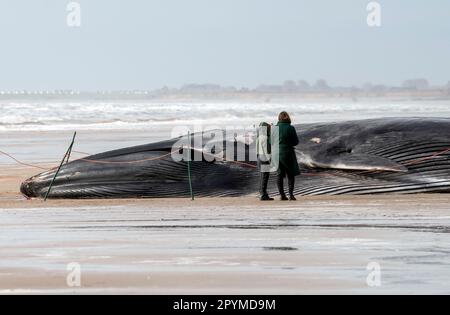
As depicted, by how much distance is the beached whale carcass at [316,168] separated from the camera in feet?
57.6

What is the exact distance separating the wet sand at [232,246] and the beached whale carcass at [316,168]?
2.47ft

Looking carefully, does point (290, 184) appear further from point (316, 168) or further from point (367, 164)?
point (367, 164)

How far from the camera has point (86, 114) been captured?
67.7 m

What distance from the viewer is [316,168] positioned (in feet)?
59.7

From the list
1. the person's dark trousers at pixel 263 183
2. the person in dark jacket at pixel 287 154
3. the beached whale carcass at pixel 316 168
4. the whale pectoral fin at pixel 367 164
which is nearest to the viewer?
the person in dark jacket at pixel 287 154

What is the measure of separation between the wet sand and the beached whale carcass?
0.75 m

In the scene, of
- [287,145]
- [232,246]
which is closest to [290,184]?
[287,145]

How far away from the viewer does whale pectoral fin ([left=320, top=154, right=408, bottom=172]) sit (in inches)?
686

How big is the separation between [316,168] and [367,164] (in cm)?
110

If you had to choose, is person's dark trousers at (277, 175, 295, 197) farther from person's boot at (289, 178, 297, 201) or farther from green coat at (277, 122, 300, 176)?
green coat at (277, 122, 300, 176)

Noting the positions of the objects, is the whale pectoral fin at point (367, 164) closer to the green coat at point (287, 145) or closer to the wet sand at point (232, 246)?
the wet sand at point (232, 246)

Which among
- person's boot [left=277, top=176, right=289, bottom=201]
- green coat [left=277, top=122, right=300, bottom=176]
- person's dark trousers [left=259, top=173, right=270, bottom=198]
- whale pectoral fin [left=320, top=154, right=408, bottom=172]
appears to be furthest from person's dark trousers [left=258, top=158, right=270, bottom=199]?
whale pectoral fin [left=320, top=154, right=408, bottom=172]

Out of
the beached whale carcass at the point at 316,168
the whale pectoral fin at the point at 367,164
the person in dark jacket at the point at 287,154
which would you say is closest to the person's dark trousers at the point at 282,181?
the person in dark jacket at the point at 287,154
